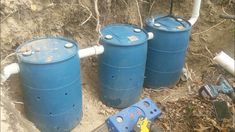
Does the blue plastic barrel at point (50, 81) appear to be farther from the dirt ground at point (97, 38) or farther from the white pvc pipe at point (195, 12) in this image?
the white pvc pipe at point (195, 12)

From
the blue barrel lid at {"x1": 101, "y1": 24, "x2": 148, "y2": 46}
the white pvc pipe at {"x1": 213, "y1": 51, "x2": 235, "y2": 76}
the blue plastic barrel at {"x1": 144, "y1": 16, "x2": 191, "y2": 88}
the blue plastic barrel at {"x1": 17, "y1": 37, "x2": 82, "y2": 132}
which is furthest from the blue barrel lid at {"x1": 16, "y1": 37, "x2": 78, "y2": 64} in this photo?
the white pvc pipe at {"x1": 213, "y1": 51, "x2": 235, "y2": 76}

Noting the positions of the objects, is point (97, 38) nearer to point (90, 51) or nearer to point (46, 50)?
point (90, 51)

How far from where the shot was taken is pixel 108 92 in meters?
2.60

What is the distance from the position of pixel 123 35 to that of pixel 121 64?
0.24m

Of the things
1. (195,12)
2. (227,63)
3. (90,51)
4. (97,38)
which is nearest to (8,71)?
(90,51)

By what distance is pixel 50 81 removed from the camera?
1978 mm

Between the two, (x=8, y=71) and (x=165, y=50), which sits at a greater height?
(x=8, y=71)

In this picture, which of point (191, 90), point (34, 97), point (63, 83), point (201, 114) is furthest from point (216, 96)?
point (34, 97)

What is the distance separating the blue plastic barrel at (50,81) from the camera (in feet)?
6.37

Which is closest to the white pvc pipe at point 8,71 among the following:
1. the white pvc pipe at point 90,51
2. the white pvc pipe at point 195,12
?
the white pvc pipe at point 90,51

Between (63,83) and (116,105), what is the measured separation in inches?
29.4

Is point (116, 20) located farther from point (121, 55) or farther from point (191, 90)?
point (191, 90)

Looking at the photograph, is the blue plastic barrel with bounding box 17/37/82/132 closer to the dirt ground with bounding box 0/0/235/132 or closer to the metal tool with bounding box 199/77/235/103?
the dirt ground with bounding box 0/0/235/132

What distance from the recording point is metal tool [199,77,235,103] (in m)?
2.03
